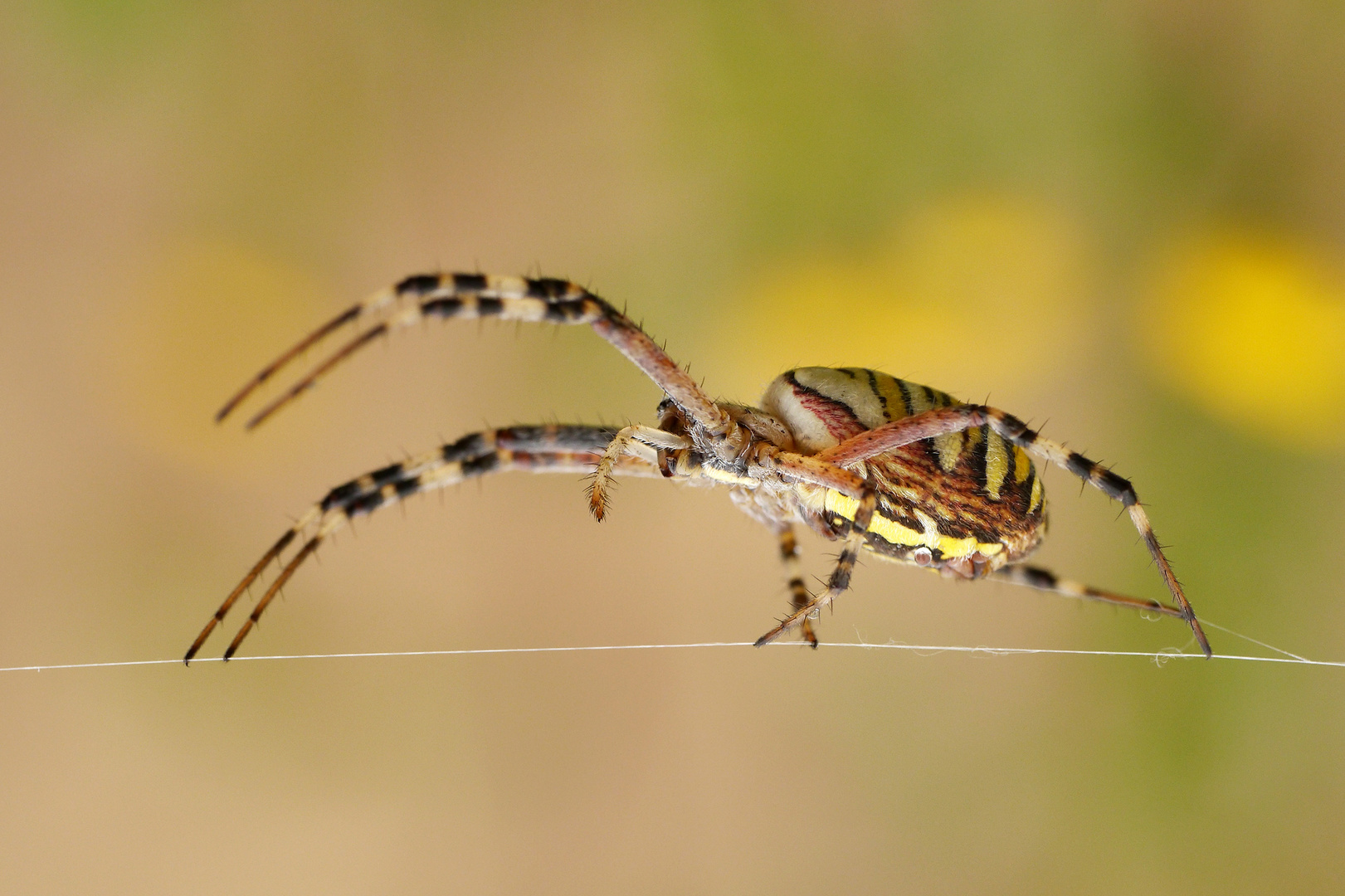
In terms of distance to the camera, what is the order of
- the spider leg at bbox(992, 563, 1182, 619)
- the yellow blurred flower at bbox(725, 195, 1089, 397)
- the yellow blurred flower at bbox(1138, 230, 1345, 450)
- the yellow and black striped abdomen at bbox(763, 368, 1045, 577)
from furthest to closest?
the yellow blurred flower at bbox(725, 195, 1089, 397) < the yellow blurred flower at bbox(1138, 230, 1345, 450) < the spider leg at bbox(992, 563, 1182, 619) < the yellow and black striped abdomen at bbox(763, 368, 1045, 577)

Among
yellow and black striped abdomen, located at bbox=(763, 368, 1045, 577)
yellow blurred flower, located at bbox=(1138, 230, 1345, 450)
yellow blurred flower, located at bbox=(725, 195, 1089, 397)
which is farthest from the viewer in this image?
yellow blurred flower, located at bbox=(725, 195, 1089, 397)

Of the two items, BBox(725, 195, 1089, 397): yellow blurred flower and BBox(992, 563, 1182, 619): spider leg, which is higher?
BBox(725, 195, 1089, 397): yellow blurred flower

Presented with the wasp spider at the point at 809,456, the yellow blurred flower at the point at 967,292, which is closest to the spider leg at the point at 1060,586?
the wasp spider at the point at 809,456

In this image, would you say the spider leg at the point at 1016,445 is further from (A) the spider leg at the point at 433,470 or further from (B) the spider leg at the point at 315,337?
(B) the spider leg at the point at 315,337

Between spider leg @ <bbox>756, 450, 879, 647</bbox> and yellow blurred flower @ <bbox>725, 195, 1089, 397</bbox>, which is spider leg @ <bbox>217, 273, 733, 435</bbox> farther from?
yellow blurred flower @ <bbox>725, 195, 1089, 397</bbox>

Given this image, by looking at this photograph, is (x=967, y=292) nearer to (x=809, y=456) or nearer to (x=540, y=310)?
(x=809, y=456)

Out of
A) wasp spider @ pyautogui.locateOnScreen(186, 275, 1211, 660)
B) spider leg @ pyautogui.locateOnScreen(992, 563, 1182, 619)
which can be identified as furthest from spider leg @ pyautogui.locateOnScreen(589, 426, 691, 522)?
spider leg @ pyautogui.locateOnScreen(992, 563, 1182, 619)

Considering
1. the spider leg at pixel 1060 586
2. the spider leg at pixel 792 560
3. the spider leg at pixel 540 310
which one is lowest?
the spider leg at pixel 1060 586
